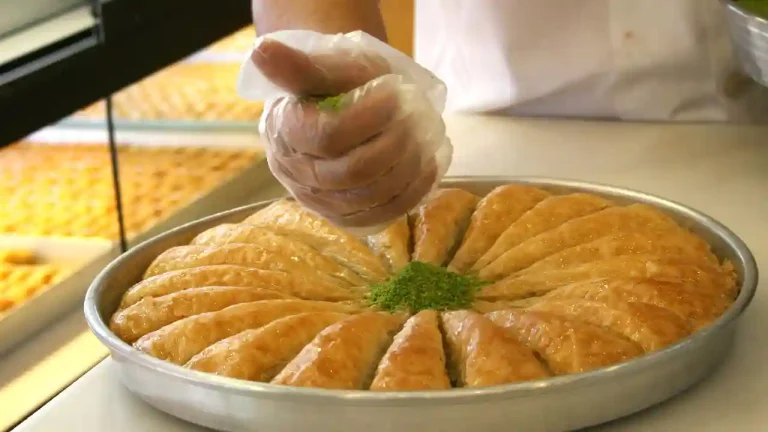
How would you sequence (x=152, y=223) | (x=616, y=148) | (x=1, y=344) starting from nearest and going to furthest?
1. (x=1, y=344)
2. (x=616, y=148)
3. (x=152, y=223)

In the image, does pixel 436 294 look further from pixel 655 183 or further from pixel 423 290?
pixel 655 183

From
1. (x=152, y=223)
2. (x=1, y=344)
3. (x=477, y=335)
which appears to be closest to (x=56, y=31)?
(x=152, y=223)

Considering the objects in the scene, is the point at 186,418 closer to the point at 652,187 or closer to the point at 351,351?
the point at 351,351

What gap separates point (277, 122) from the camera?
94cm

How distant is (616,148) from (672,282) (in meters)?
0.76

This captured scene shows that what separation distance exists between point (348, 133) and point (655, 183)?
77 centimetres

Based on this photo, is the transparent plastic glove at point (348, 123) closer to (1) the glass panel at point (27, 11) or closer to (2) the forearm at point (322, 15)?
(2) the forearm at point (322, 15)

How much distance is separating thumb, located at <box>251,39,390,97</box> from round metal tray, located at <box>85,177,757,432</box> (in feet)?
0.93

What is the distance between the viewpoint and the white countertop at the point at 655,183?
0.87 metres

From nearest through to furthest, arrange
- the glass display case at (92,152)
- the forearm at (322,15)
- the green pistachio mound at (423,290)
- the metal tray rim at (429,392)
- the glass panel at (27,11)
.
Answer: the metal tray rim at (429,392) < the green pistachio mound at (423,290) < the forearm at (322,15) < the glass display case at (92,152) < the glass panel at (27,11)

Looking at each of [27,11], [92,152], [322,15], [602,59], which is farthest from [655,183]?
[92,152]

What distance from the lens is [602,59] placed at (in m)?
1.70

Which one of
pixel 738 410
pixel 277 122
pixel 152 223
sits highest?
pixel 277 122

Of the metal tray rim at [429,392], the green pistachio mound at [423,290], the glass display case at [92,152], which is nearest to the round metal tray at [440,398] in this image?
the metal tray rim at [429,392]
